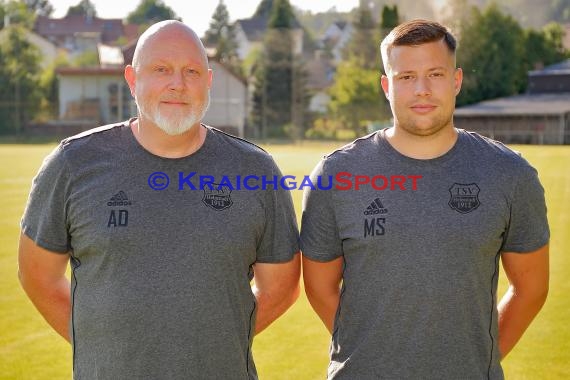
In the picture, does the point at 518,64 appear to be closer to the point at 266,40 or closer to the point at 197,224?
the point at 266,40

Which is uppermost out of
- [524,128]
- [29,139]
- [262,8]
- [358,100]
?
[262,8]

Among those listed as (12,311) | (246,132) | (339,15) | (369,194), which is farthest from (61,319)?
(339,15)

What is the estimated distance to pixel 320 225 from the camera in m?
3.48

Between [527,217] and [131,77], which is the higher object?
[131,77]

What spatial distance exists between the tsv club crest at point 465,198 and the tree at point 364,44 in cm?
5146

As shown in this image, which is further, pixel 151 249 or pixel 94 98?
pixel 94 98

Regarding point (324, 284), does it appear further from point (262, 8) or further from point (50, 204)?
point (262, 8)

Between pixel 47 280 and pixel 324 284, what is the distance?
A: 1.22 m

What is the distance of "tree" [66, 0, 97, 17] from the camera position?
14612 centimetres

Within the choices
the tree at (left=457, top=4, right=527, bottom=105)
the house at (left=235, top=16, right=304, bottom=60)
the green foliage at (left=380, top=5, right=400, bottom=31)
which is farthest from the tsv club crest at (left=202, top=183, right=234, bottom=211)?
the house at (left=235, top=16, right=304, bottom=60)

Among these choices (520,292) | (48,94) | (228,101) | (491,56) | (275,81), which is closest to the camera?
(520,292)

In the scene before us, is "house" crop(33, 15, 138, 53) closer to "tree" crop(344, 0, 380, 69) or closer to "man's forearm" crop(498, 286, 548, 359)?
"tree" crop(344, 0, 380, 69)

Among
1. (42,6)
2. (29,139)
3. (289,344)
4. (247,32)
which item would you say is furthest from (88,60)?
(42,6)

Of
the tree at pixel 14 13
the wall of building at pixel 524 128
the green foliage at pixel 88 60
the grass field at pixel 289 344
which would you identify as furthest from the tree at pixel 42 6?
the grass field at pixel 289 344
